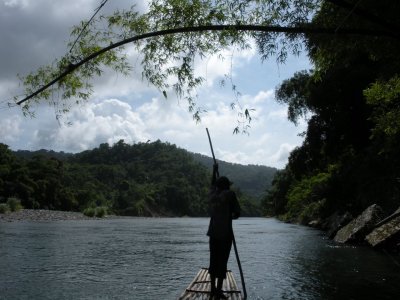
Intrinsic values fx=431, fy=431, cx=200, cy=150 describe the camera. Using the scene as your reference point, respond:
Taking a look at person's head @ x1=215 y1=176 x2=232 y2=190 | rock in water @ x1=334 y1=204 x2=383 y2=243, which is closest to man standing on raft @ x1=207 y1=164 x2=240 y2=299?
person's head @ x1=215 y1=176 x2=232 y2=190

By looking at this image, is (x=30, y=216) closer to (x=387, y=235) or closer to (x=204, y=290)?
(x=387, y=235)

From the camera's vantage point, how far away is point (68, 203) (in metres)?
110

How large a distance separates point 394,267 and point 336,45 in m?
9.63

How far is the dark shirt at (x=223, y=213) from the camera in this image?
30.0ft

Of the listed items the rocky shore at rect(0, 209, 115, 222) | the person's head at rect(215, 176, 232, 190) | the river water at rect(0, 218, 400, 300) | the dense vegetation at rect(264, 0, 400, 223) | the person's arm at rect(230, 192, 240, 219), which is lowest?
the river water at rect(0, 218, 400, 300)

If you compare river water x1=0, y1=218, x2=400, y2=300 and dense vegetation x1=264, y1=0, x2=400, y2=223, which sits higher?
dense vegetation x1=264, y1=0, x2=400, y2=223

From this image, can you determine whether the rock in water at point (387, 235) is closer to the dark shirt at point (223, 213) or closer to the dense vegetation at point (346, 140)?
the dense vegetation at point (346, 140)

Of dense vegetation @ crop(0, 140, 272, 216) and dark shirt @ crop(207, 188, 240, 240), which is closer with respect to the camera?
dark shirt @ crop(207, 188, 240, 240)

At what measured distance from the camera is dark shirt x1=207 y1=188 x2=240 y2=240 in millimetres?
9156

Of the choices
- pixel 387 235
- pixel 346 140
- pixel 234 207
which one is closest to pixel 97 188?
pixel 346 140

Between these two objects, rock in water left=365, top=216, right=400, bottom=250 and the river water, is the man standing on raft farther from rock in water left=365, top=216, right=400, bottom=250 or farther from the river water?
rock in water left=365, top=216, right=400, bottom=250

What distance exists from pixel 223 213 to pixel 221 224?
24 centimetres

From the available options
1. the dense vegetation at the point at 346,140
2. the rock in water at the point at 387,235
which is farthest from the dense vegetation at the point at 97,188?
the rock in water at the point at 387,235

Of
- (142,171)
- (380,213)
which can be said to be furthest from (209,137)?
(142,171)
